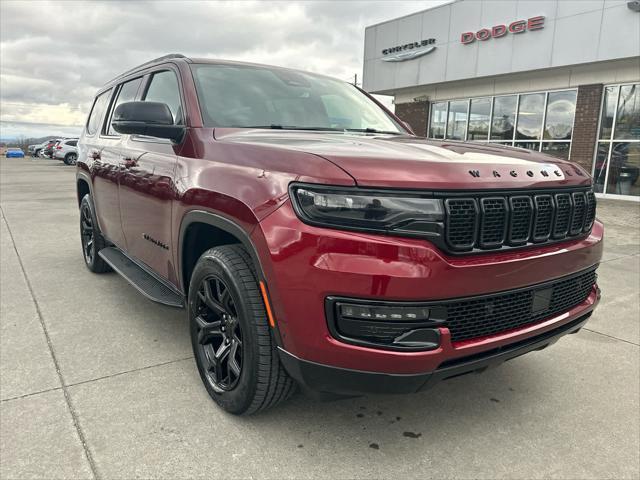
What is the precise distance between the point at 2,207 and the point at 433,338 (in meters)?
11.0

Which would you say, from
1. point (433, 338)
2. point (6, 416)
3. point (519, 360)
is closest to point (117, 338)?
point (6, 416)

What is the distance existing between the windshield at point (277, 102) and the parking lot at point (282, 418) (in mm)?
1588

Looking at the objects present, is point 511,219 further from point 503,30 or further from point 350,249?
point 503,30

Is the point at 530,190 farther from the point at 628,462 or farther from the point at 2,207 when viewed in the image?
the point at 2,207

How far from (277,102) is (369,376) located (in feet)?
6.45

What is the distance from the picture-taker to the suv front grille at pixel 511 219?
75.7 inches

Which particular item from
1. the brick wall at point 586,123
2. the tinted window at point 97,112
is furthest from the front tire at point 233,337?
the brick wall at point 586,123

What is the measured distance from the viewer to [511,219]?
2.05 meters

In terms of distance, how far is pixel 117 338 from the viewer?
3471 millimetres

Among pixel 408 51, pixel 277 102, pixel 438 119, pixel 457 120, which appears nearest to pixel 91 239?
pixel 277 102

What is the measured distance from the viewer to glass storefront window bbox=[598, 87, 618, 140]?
511 inches

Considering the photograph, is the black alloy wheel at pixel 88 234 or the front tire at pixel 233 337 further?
the black alloy wheel at pixel 88 234

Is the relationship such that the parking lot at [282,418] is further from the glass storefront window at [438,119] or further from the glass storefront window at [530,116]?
the glass storefront window at [438,119]

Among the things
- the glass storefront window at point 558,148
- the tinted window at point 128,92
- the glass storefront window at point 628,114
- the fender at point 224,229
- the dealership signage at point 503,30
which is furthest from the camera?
the glass storefront window at point 558,148
